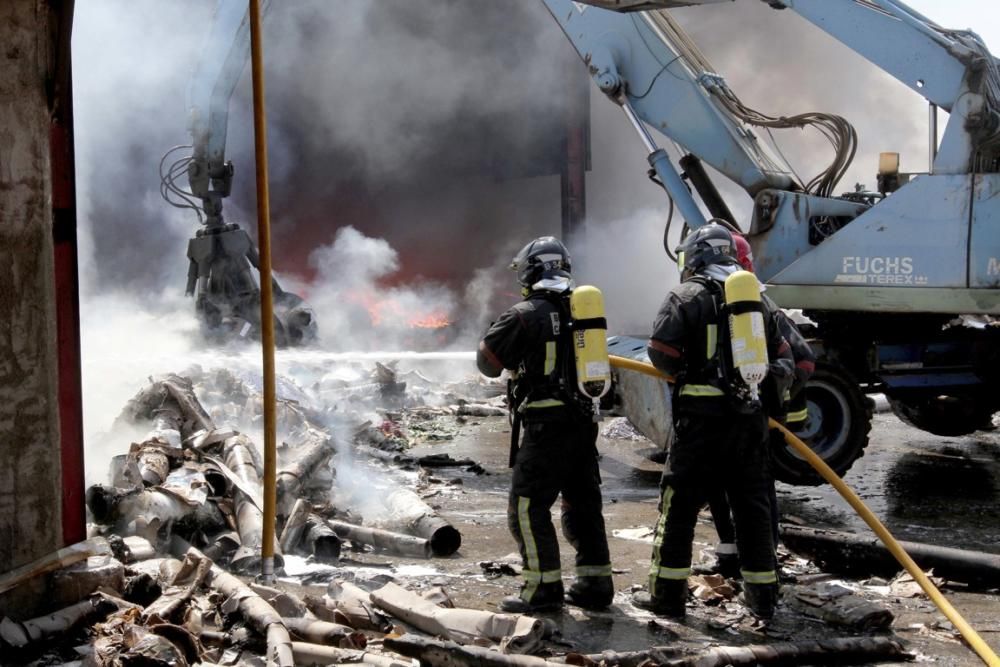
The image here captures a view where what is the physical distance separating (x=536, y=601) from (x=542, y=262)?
1587mm

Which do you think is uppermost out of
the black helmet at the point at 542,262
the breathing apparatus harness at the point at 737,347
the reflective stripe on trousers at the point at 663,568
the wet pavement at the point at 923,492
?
the black helmet at the point at 542,262

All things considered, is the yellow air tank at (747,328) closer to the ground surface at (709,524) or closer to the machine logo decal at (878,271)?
the ground surface at (709,524)

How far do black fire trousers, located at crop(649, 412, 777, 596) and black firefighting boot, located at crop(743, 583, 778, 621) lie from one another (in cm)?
3

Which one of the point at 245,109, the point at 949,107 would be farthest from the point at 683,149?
the point at 245,109

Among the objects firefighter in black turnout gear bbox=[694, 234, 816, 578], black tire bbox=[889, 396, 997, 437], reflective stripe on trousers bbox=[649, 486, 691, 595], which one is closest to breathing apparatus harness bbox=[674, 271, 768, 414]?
firefighter in black turnout gear bbox=[694, 234, 816, 578]

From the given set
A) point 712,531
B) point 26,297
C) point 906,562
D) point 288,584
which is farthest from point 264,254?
point 712,531

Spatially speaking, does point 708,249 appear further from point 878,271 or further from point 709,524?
point 878,271

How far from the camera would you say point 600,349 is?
16.5ft

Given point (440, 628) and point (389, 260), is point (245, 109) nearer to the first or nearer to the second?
point (389, 260)

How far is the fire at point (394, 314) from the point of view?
18.6 m

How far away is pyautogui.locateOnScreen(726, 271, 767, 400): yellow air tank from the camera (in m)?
4.78

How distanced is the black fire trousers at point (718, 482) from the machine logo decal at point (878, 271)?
329 cm

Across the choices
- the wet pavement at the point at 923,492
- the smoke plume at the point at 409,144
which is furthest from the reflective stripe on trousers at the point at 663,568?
the smoke plume at the point at 409,144

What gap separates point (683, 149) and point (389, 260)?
1215 centimetres
